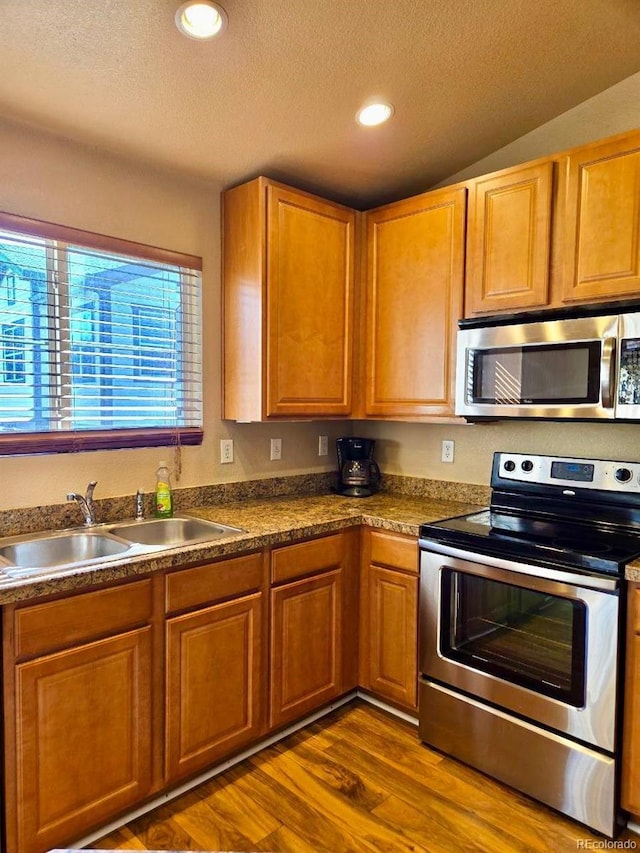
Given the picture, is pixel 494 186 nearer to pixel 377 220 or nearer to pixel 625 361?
pixel 377 220

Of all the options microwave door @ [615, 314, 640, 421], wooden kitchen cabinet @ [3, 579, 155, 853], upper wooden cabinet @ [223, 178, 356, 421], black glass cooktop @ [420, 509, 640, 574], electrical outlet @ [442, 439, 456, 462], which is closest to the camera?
wooden kitchen cabinet @ [3, 579, 155, 853]

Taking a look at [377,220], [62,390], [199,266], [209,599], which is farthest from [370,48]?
[209,599]

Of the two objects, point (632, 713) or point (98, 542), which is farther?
point (98, 542)

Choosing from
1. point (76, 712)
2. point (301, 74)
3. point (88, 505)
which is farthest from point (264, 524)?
point (301, 74)

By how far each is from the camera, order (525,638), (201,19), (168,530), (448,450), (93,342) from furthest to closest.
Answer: (448,450) → (168,530) → (93,342) → (525,638) → (201,19)

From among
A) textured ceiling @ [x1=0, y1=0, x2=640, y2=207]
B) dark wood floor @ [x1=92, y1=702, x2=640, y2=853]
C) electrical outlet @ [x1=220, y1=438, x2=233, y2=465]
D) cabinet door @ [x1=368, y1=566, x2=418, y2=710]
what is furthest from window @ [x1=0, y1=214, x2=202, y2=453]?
dark wood floor @ [x1=92, y1=702, x2=640, y2=853]

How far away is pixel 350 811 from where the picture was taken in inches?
76.3

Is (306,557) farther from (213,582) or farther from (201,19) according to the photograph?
(201,19)

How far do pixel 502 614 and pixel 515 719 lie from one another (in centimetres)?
36

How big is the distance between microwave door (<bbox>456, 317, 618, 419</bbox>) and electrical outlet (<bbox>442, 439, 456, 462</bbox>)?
1.56ft

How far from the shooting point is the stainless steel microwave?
1992mm

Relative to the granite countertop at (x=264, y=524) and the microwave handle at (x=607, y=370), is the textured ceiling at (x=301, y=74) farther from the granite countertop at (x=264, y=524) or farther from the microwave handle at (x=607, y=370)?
the granite countertop at (x=264, y=524)

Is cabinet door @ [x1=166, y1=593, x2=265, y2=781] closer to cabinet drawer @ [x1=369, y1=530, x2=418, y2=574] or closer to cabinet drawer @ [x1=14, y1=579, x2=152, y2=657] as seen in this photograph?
cabinet drawer @ [x1=14, y1=579, x2=152, y2=657]

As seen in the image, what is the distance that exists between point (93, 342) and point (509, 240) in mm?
1737
